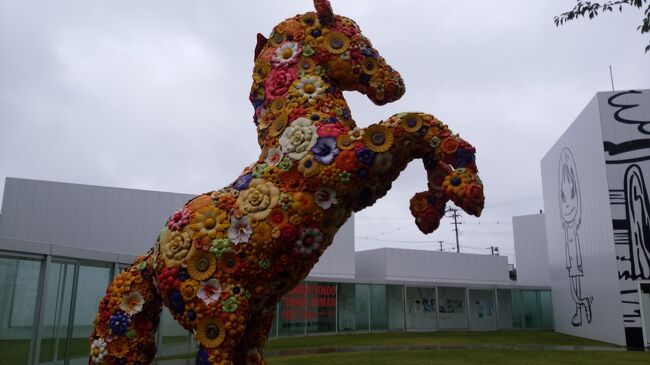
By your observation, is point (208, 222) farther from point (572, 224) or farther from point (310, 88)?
point (572, 224)

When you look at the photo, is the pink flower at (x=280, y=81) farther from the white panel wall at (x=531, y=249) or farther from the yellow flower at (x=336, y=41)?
the white panel wall at (x=531, y=249)

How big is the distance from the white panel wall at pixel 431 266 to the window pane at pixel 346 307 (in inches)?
162

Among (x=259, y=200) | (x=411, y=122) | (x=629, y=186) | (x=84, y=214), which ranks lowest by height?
(x=259, y=200)

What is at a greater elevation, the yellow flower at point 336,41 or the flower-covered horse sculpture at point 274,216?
the yellow flower at point 336,41

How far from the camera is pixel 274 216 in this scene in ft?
11.6

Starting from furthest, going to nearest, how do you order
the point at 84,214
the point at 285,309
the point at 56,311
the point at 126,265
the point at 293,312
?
the point at 293,312, the point at 84,214, the point at 285,309, the point at 126,265, the point at 56,311

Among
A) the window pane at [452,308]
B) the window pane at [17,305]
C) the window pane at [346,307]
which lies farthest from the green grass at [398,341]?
the window pane at [17,305]

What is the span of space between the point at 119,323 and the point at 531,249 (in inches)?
1330

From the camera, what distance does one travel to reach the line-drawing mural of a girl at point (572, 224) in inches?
805

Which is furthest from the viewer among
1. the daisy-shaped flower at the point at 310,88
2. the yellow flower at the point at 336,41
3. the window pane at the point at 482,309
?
the window pane at the point at 482,309

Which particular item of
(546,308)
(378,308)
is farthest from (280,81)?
(546,308)

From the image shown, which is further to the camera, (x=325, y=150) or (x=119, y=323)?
(x=119, y=323)

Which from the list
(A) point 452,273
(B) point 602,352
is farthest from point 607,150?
(A) point 452,273

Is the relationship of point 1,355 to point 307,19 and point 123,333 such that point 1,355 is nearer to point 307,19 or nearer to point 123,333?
point 123,333
